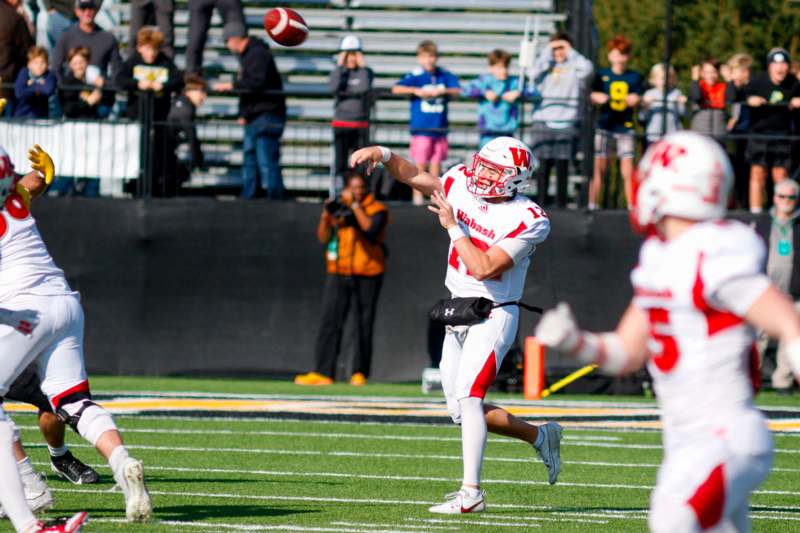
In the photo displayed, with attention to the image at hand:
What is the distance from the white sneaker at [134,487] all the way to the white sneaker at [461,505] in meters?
1.66

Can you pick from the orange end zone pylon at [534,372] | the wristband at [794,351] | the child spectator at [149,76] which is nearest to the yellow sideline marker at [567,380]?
the orange end zone pylon at [534,372]

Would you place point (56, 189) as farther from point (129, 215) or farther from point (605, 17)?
point (605, 17)

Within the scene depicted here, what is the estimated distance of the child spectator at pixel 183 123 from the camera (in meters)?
16.2

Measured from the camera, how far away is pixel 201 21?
17484mm

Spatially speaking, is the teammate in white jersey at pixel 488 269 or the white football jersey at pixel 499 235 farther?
the white football jersey at pixel 499 235

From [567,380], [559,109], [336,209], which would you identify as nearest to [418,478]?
[567,380]

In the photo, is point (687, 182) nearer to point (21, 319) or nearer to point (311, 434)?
point (21, 319)

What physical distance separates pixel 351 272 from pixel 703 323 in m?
11.2

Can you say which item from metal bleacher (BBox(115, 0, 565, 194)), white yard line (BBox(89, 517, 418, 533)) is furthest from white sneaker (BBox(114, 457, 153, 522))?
metal bleacher (BBox(115, 0, 565, 194))

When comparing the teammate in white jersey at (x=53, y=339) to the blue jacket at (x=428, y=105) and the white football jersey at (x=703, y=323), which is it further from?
the blue jacket at (x=428, y=105)

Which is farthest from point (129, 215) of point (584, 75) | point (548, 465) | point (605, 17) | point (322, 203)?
point (605, 17)

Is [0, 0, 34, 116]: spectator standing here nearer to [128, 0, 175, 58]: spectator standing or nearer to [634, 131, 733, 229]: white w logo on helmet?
[128, 0, 175, 58]: spectator standing

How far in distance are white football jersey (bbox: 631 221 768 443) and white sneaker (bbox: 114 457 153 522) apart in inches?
110

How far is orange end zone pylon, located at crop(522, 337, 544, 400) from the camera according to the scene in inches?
581
